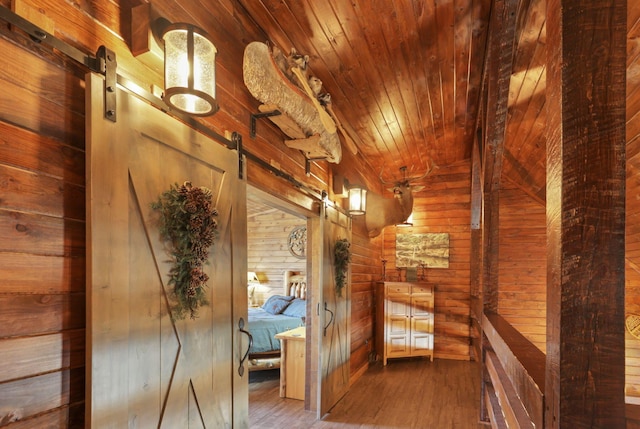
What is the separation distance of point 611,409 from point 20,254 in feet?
5.44

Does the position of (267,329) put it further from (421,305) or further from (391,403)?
(421,305)

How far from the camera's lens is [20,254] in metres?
1.15

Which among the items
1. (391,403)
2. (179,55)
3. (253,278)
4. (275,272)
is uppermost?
(179,55)

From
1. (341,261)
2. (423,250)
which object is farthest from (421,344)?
(341,261)

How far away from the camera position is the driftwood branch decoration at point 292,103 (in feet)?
6.88

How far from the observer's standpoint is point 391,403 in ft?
13.6

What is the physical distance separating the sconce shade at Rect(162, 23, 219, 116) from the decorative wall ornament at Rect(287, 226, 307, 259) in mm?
5767

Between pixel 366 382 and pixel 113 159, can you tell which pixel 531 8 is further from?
pixel 366 382

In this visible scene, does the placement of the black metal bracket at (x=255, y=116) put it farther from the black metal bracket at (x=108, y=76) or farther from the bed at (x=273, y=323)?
the bed at (x=273, y=323)

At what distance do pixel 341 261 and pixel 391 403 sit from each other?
1.69 m

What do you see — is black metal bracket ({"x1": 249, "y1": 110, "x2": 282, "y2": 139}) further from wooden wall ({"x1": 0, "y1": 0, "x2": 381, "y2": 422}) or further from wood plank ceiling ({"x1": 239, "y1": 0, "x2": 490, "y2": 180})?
wooden wall ({"x1": 0, "y1": 0, "x2": 381, "y2": 422})

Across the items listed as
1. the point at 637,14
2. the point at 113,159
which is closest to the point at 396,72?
the point at 637,14

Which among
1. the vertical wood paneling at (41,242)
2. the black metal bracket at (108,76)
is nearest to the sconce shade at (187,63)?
the black metal bracket at (108,76)

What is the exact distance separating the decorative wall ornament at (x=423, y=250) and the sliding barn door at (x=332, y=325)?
2.45 meters
